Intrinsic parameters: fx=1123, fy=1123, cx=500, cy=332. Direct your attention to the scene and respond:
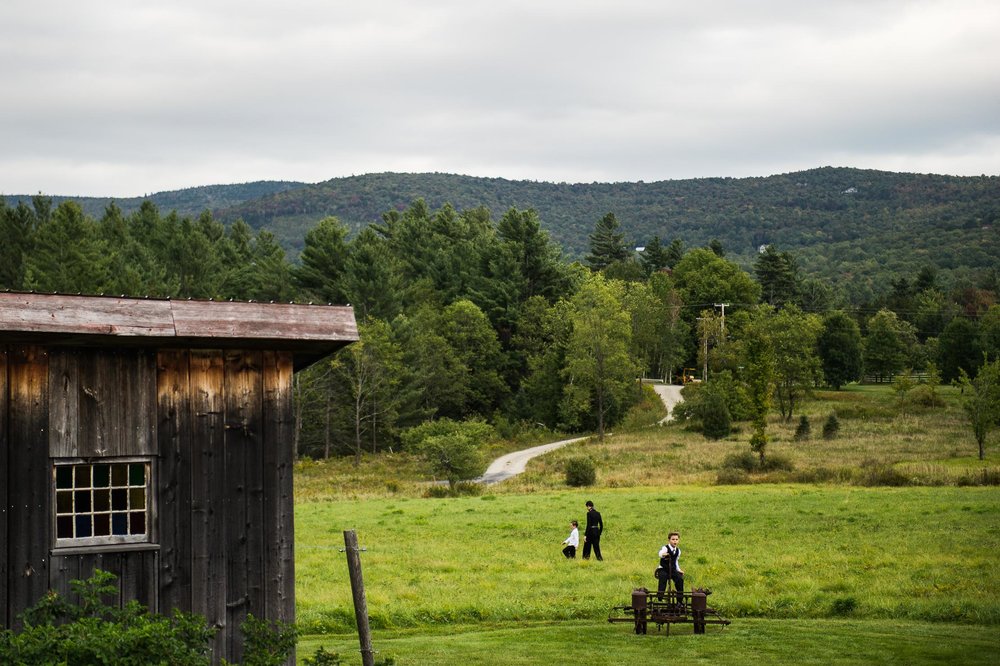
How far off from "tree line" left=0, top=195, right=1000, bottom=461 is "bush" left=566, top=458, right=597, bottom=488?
10136mm

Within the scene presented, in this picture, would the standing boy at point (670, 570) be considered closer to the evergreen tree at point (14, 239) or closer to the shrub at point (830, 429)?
the shrub at point (830, 429)

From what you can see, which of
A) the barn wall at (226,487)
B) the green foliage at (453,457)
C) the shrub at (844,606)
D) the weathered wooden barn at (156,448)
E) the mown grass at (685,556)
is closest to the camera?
the weathered wooden barn at (156,448)

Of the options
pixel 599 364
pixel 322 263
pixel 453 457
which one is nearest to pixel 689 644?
pixel 453 457

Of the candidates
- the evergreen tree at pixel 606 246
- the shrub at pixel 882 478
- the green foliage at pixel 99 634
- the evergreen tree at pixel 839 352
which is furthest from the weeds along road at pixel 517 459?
the evergreen tree at pixel 606 246

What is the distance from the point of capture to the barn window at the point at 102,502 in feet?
43.0

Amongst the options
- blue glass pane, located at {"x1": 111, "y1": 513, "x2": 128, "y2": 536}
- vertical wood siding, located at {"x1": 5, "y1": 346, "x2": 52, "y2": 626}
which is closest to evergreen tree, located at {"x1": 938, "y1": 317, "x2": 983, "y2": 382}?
blue glass pane, located at {"x1": 111, "y1": 513, "x2": 128, "y2": 536}

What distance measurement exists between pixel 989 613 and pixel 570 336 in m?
69.4

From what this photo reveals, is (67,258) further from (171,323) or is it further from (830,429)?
(171,323)

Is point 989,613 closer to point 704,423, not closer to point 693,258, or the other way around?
point 704,423

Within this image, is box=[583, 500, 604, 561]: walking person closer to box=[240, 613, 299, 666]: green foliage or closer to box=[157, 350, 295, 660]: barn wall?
box=[157, 350, 295, 660]: barn wall

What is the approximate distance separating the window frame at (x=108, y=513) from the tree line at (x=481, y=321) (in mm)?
48387

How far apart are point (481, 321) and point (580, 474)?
4477 cm

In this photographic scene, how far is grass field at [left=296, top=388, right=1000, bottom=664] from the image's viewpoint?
63.2 ft

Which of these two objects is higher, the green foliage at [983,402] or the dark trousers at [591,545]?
the green foliage at [983,402]
